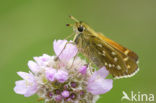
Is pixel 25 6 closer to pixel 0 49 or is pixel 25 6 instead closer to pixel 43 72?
pixel 0 49

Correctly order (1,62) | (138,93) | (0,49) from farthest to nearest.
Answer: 1. (0,49)
2. (1,62)
3. (138,93)

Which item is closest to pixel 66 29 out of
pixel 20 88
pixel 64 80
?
pixel 20 88

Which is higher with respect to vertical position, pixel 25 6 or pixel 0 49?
pixel 25 6

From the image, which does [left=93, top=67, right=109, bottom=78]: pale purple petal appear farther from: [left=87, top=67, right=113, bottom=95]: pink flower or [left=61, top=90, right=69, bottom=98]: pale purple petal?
[left=61, top=90, right=69, bottom=98]: pale purple petal

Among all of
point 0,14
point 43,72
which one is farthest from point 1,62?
point 43,72

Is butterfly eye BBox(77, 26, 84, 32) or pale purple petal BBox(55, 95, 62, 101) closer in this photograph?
pale purple petal BBox(55, 95, 62, 101)

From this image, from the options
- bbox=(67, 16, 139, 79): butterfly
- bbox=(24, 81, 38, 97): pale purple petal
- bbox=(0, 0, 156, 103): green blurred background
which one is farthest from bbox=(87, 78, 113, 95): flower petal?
bbox=(0, 0, 156, 103): green blurred background
